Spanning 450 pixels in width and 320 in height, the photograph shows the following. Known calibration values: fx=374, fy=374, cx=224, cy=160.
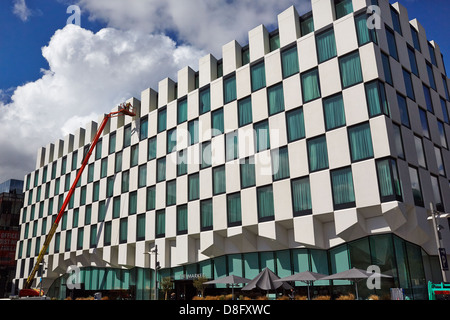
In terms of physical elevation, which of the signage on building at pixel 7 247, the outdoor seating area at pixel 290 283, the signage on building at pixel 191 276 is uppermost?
the signage on building at pixel 7 247

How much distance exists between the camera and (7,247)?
8381cm

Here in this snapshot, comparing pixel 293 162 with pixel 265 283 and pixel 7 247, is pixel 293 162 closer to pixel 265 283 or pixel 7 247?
pixel 265 283

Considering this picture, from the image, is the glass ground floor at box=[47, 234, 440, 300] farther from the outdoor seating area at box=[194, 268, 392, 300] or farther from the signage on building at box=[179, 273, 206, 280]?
the outdoor seating area at box=[194, 268, 392, 300]

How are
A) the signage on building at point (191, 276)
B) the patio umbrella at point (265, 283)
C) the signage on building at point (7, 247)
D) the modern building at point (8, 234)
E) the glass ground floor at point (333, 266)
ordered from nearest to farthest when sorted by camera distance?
the patio umbrella at point (265, 283)
the glass ground floor at point (333, 266)
the signage on building at point (191, 276)
the modern building at point (8, 234)
the signage on building at point (7, 247)

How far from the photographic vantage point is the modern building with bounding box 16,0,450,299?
27609 mm

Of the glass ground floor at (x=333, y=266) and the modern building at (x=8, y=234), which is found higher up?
the modern building at (x=8, y=234)

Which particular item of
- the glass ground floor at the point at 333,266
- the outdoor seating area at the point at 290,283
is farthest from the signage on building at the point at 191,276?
the outdoor seating area at the point at 290,283

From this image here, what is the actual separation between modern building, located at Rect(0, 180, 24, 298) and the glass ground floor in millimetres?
55792

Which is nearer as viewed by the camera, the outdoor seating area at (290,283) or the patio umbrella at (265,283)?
the outdoor seating area at (290,283)

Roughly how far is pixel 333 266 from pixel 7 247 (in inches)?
3150

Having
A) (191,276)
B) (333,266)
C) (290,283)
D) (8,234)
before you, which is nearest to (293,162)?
(333,266)

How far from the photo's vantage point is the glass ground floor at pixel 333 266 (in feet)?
→ 86.5

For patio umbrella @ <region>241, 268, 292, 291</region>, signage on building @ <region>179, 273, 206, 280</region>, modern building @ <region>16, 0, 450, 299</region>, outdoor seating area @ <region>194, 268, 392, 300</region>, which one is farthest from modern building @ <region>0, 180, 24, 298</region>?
patio umbrella @ <region>241, 268, 292, 291</region>

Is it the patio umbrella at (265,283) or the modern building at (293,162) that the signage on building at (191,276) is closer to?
the modern building at (293,162)
